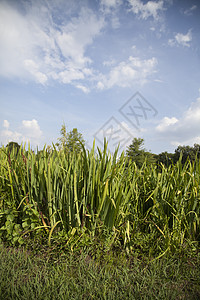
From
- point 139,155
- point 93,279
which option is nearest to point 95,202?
point 93,279

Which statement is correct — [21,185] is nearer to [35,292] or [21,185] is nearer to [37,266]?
[37,266]

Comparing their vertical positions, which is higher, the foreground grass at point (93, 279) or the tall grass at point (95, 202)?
the tall grass at point (95, 202)

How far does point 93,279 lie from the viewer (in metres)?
1.61

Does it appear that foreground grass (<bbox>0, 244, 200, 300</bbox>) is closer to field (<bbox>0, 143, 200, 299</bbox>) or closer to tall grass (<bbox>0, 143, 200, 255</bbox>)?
field (<bbox>0, 143, 200, 299</bbox>)

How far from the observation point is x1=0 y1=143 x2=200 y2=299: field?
159 centimetres

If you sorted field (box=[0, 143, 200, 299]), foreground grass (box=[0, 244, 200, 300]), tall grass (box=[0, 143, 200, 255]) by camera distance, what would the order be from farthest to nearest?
tall grass (box=[0, 143, 200, 255]) < field (box=[0, 143, 200, 299]) < foreground grass (box=[0, 244, 200, 300])

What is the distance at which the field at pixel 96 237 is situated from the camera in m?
1.59

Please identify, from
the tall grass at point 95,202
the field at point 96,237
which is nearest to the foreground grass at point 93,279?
the field at point 96,237

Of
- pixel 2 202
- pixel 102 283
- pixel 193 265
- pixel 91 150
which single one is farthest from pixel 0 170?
pixel 193 265

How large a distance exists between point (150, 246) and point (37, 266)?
1240 mm

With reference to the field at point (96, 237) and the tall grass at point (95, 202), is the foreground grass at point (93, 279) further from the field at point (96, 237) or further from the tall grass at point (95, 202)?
the tall grass at point (95, 202)

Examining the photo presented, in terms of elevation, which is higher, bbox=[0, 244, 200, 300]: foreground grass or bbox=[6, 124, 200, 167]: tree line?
bbox=[6, 124, 200, 167]: tree line

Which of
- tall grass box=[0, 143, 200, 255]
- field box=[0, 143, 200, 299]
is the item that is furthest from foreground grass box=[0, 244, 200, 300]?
tall grass box=[0, 143, 200, 255]

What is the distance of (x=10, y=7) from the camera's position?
3953mm
